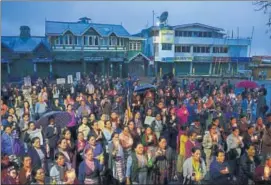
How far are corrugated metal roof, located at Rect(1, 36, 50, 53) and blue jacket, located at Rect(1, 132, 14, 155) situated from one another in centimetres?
98

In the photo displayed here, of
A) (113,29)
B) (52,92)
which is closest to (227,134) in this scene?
(113,29)

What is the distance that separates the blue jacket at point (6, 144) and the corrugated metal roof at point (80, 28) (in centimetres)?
127

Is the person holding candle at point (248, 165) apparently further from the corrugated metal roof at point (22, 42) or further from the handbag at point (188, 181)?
the corrugated metal roof at point (22, 42)

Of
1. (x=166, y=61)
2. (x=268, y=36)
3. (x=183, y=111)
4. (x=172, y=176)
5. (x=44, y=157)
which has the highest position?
(x=268, y=36)

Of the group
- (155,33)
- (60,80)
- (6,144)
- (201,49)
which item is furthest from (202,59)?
(6,144)

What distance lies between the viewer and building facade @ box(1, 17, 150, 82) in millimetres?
3881

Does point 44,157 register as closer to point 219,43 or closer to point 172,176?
point 172,176

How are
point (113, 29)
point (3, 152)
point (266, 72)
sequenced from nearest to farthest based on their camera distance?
point (3, 152) < point (113, 29) < point (266, 72)

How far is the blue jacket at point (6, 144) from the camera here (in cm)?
377

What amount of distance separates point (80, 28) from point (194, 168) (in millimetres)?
2094

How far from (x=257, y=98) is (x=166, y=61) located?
130 centimetres

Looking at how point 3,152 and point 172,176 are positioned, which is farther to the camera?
point 172,176

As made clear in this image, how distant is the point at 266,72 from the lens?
14.5 feet

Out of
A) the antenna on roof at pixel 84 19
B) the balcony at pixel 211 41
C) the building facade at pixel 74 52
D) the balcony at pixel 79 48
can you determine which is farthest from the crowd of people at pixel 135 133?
the antenna on roof at pixel 84 19
